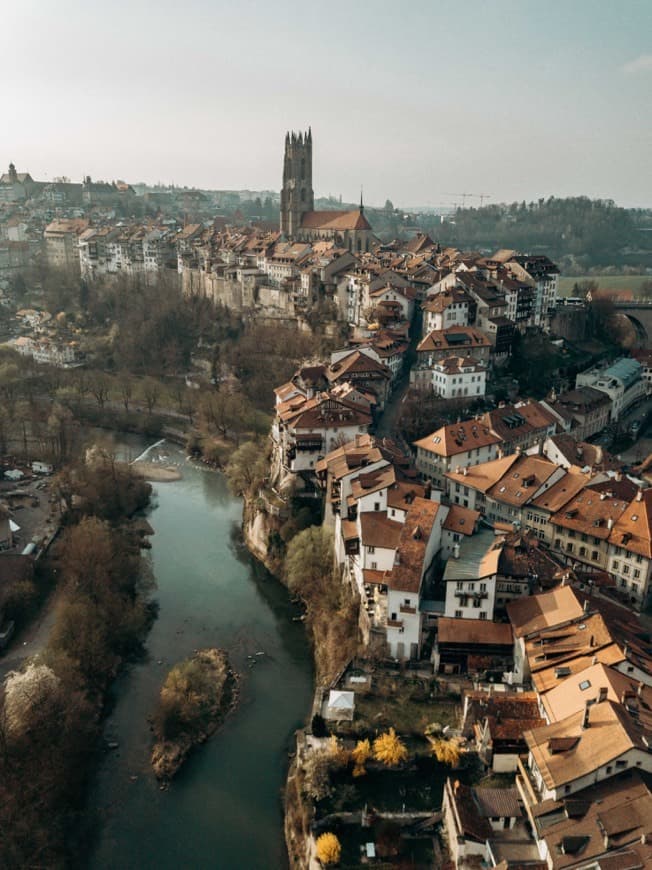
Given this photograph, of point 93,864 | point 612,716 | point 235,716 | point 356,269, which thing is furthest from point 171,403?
point 612,716

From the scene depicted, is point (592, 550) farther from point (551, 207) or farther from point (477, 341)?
point (551, 207)

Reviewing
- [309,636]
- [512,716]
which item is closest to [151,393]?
[309,636]

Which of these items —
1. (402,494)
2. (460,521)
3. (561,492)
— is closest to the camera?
(460,521)

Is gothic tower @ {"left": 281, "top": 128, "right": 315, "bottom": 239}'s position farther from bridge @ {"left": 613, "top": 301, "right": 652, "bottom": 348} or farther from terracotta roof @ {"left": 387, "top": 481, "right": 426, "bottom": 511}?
terracotta roof @ {"left": 387, "top": 481, "right": 426, "bottom": 511}

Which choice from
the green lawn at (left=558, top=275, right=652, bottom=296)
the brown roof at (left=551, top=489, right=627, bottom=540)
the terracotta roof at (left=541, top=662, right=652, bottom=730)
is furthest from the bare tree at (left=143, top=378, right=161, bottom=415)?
the green lawn at (left=558, top=275, right=652, bottom=296)

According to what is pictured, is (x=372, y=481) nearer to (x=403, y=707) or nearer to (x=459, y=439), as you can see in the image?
(x=459, y=439)
